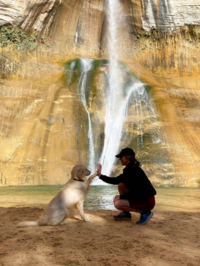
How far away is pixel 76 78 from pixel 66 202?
16983 millimetres

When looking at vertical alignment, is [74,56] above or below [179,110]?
above

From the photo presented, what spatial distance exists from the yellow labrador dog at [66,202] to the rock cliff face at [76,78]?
863cm

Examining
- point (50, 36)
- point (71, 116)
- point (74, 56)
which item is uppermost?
point (50, 36)

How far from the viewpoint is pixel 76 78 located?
20.8 m

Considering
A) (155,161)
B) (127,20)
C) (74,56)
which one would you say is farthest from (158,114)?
(127,20)

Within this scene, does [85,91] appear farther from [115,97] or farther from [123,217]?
[123,217]

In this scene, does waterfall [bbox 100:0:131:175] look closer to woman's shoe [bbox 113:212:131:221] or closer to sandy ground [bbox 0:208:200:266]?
woman's shoe [bbox 113:212:131:221]

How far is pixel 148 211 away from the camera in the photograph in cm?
461

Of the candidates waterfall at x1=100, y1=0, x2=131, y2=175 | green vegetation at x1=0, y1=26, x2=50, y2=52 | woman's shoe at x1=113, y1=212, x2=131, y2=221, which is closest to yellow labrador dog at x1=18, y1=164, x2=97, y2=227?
woman's shoe at x1=113, y1=212, x2=131, y2=221

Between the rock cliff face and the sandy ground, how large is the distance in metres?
8.80

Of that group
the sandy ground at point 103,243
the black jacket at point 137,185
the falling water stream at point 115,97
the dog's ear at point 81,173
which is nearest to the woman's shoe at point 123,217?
the sandy ground at point 103,243

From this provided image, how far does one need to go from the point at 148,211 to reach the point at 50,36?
22.1 m

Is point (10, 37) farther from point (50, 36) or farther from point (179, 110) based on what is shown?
point (179, 110)

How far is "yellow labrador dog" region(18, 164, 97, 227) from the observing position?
14.1 feet
